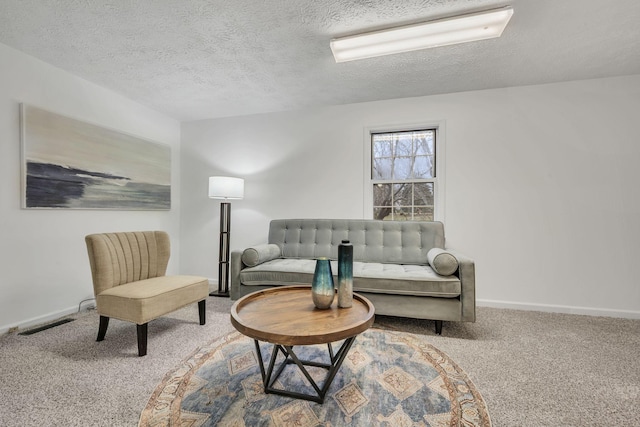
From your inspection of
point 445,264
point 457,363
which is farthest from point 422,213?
point 457,363

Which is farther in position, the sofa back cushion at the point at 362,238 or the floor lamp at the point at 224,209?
the floor lamp at the point at 224,209

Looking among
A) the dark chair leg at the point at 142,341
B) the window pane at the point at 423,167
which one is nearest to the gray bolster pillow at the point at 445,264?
the window pane at the point at 423,167

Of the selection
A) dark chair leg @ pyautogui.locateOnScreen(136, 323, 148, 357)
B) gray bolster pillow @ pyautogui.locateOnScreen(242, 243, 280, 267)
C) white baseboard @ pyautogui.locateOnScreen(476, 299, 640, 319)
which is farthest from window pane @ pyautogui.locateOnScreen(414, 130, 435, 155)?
dark chair leg @ pyautogui.locateOnScreen(136, 323, 148, 357)

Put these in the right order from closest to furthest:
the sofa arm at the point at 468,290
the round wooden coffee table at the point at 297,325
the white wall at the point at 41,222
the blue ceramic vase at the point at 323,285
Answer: the round wooden coffee table at the point at 297,325 → the blue ceramic vase at the point at 323,285 → the sofa arm at the point at 468,290 → the white wall at the point at 41,222

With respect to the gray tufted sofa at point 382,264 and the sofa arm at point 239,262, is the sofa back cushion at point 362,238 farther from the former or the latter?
the sofa arm at point 239,262

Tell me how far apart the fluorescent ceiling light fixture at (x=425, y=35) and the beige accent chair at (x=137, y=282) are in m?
2.28

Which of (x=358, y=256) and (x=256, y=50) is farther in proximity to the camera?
(x=358, y=256)

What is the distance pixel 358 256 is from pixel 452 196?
49.9 inches

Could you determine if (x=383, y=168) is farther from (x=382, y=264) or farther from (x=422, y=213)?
(x=382, y=264)

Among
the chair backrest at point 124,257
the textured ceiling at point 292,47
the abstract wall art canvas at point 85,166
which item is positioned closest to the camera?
the textured ceiling at point 292,47

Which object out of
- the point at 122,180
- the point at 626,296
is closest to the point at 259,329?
the point at 122,180

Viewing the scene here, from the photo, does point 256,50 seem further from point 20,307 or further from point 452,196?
point 20,307

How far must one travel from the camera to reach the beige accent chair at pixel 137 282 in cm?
188

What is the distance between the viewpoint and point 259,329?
1276 millimetres
